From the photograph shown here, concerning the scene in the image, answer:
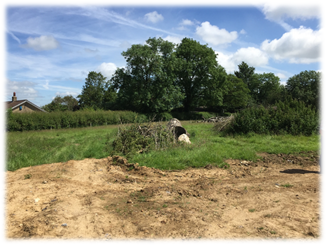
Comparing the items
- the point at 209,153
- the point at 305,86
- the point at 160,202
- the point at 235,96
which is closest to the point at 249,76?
the point at 305,86

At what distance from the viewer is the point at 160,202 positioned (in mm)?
5305

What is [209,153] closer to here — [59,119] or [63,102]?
[59,119]

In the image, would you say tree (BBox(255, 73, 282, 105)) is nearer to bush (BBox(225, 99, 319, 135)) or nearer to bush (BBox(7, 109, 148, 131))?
bush (BBox(7, 109, 148, 131))

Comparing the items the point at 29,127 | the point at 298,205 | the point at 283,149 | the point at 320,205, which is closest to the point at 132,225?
the point at 298,205

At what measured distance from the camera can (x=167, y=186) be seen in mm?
6418

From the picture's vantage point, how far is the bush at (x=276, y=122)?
47.8ft

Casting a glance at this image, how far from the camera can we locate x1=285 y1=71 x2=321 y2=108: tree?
48.4 m

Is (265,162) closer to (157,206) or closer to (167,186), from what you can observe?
(167,186)

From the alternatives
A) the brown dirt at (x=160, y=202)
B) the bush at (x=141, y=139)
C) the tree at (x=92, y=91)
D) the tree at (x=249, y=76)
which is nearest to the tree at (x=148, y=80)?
the tree at (x=92, y=91)

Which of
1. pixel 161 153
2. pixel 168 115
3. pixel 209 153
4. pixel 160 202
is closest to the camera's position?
pixel 160 202

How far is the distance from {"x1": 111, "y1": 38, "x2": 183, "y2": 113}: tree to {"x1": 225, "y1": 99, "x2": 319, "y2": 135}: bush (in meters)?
22.3

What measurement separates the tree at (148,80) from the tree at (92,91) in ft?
28.9

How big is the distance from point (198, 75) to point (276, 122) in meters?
30.4

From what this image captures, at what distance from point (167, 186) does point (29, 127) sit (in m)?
24.7
